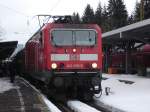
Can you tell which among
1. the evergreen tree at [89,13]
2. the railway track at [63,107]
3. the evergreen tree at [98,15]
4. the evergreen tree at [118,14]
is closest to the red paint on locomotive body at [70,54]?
the railway track at [63,107]

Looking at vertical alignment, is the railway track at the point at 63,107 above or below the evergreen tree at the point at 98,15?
below

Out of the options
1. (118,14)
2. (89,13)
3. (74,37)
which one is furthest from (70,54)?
(89,13)

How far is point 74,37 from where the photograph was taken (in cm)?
→ 1964

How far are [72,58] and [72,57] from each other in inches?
1.7

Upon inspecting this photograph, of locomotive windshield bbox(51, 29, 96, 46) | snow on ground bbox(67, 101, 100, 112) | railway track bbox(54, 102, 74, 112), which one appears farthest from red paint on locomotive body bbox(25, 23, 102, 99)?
snow on ground bbox(67, 101, 100, 112)

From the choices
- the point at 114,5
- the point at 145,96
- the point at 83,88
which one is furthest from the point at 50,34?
the point at 114,5

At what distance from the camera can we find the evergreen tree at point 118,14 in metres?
89.9

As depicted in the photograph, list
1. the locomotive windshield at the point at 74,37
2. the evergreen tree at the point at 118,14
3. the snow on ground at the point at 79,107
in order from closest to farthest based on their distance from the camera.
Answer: the snow on ground at the point at 79,107 → the locomotive windshield at the point at 74,37 → the evergreen tree at the point at 118,14

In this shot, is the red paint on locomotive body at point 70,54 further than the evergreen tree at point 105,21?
No

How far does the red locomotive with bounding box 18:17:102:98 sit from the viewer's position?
19.1 m

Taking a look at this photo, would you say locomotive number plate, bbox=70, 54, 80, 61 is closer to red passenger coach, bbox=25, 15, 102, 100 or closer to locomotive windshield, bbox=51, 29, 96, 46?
red passenger coach, bbox=25, 15, 102, 100

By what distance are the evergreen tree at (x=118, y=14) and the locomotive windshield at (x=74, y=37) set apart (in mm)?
69633

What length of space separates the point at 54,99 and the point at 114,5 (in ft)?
244

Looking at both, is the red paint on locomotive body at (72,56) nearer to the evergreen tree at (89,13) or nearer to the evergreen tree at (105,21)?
the evergreen tree at (105,21)
